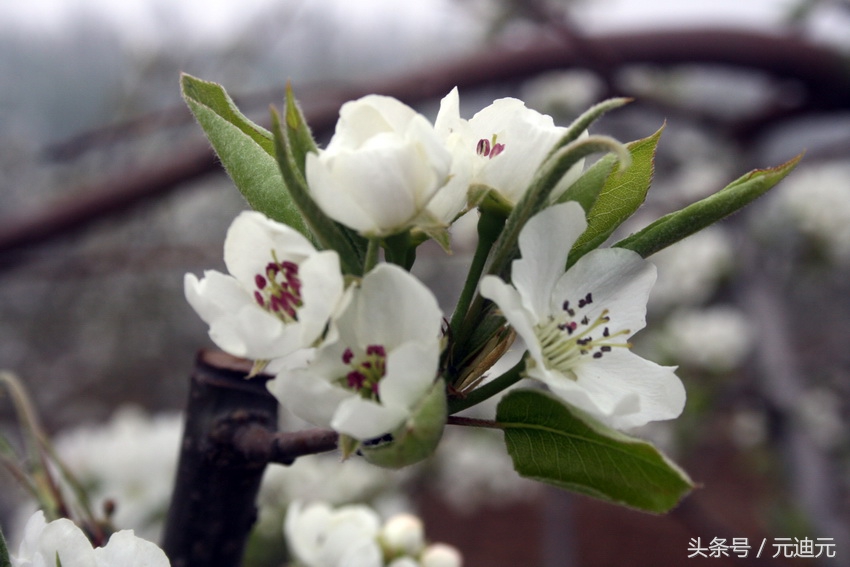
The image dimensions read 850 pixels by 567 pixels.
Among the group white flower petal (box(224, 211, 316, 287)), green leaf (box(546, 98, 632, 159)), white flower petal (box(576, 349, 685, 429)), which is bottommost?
white flower petal (box(576, 349, 685, 429))

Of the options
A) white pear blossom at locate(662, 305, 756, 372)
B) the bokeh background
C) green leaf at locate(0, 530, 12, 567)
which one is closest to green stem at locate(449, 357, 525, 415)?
green leaf at locate(0, 530, 12, 567)

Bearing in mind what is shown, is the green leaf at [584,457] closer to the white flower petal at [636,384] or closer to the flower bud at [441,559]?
the white flower petal at [636,384]

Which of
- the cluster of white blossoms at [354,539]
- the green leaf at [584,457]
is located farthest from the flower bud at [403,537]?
the green leaf at [584,457]

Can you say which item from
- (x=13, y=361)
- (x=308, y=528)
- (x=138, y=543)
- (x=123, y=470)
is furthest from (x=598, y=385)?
(x=13, y=361)

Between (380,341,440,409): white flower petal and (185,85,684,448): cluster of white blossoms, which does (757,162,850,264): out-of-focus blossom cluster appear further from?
(380,341,440,409): white flower petal

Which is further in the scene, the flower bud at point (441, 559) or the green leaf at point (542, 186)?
the flower bud at point (441, 559)

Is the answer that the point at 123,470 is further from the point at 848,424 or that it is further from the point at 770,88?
the point at 848,424

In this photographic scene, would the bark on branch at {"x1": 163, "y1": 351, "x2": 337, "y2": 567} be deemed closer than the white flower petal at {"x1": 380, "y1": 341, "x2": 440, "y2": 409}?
No

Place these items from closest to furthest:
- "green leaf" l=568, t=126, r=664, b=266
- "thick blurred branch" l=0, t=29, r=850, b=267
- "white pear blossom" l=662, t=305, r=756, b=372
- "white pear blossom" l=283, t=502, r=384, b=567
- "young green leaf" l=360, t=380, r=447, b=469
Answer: "young green leaf" l=360, t=380, r=447, b=469, "green leaf" l=568, t=126, r=664, b=266, "white pear blossom" l=283, t=502, r=384, b=567, "thick blurred branch" l=0, t=29, r=850, b=267, "white pear blossom" l=662, t=305, r=756, b=372
